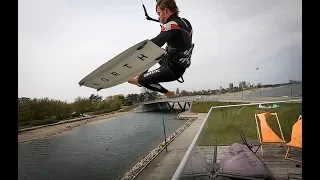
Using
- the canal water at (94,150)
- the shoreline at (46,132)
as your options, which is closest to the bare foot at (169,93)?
the canal water at (94,150)

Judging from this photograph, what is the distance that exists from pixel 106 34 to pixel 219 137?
0.97 meters

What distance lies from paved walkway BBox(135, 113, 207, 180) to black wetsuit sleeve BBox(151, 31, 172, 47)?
1.77 feet

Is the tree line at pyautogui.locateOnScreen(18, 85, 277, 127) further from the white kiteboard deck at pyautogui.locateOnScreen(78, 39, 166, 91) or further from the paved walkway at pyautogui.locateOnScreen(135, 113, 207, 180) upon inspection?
the paved walkway at pyautogui.locateOnScreen(135, 113, 207, 180)

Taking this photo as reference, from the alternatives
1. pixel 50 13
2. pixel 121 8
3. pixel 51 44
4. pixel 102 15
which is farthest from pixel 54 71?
pixel 121 8

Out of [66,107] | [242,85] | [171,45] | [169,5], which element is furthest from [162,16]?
[66,107]

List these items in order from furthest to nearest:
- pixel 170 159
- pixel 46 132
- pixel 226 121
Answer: pixel 226 121 → pixel 170 159 → pixel 46 132

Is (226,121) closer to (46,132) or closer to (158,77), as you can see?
(158,77)

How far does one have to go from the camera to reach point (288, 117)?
1.60 metres

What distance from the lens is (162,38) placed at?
1.44 meters

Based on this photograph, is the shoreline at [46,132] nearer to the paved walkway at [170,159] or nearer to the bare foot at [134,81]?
the bare foot at [134,81]

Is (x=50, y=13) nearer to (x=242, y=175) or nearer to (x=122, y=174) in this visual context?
(x=122, y=174)

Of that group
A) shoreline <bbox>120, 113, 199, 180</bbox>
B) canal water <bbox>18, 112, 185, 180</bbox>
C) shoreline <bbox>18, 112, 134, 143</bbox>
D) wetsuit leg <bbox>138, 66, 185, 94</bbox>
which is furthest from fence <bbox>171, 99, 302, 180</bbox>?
shoreline <bbox>18, 112, 134, 143</bbox>

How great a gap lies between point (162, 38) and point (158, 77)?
23 centimetres

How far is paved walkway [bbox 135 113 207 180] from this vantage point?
1473 mm
